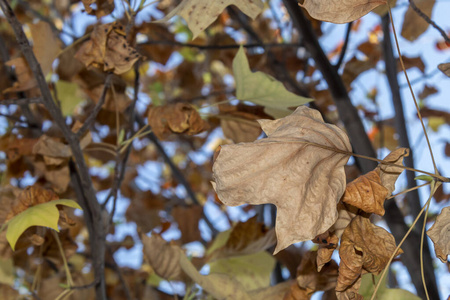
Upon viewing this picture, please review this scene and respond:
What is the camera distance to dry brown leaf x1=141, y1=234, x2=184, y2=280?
2.64 ft

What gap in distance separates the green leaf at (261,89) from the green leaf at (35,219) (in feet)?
1.09

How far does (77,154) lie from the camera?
71 cm

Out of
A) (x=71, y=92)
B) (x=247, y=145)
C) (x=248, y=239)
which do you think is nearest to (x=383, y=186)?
(x=247, y=145)

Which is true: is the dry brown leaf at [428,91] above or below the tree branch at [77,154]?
below

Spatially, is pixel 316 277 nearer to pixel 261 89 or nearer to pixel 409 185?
pixel 261 89

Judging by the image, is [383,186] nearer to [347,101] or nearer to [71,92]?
[347,101]

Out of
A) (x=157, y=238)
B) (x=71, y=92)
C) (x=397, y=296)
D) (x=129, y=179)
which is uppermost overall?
(x=71, y=92)

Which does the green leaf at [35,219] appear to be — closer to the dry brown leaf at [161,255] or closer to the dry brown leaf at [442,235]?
the dry brown leaf at [161,255]

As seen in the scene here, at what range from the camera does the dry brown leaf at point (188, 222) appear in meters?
1.23

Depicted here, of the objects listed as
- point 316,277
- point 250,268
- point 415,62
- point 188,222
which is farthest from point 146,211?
point 316,277

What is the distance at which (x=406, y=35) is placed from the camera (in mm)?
888

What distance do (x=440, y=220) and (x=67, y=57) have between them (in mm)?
848

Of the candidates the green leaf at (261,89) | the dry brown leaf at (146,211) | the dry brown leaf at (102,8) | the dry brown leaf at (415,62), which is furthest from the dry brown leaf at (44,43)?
the dry brown leaf at (415,62)

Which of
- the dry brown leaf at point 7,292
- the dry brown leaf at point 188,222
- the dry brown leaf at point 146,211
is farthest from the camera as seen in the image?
the dry brown leaf at point 146,211
